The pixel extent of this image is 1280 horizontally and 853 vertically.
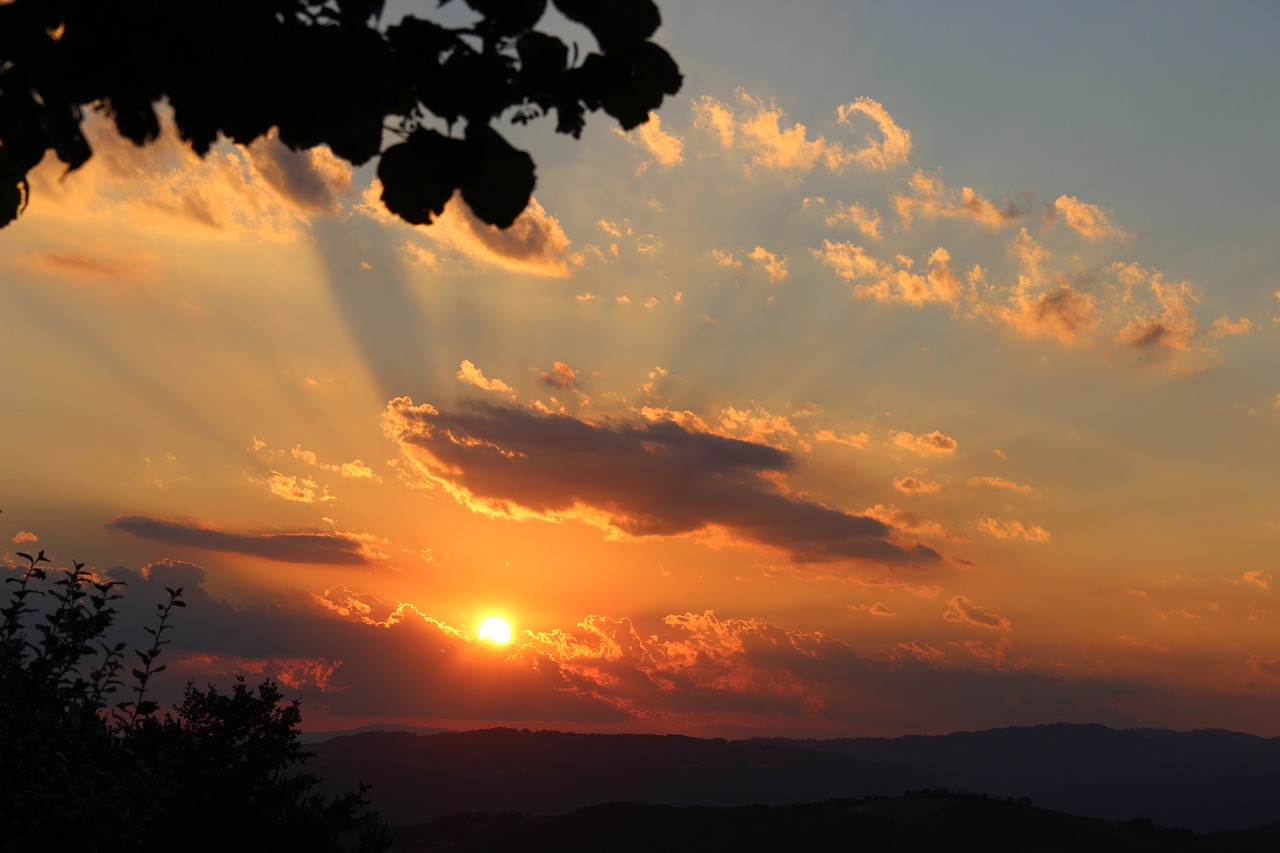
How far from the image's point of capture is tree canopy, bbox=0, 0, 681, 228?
296 cm

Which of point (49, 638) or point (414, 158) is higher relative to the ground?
point (414, 158)

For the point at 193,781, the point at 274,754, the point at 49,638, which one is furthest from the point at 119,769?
the point at 274,754

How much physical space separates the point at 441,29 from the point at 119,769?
17.5m

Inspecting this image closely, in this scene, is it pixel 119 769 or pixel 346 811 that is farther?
pixel 346 811

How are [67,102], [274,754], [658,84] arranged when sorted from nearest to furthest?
[67,102] → [658,84] → [274,754]

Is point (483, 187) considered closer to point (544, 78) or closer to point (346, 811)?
point (544, 78)

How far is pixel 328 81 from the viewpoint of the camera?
3186 mm

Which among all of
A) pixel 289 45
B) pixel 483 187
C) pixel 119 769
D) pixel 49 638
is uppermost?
pixel 289 45

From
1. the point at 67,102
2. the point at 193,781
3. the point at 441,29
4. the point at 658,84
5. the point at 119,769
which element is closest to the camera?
the point at 67,102

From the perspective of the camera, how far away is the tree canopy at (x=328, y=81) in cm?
296

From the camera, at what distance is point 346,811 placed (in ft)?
126

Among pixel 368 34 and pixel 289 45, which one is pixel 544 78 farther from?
pixel 289 45

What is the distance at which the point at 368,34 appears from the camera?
3.15m

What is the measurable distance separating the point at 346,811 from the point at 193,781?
5.65m
